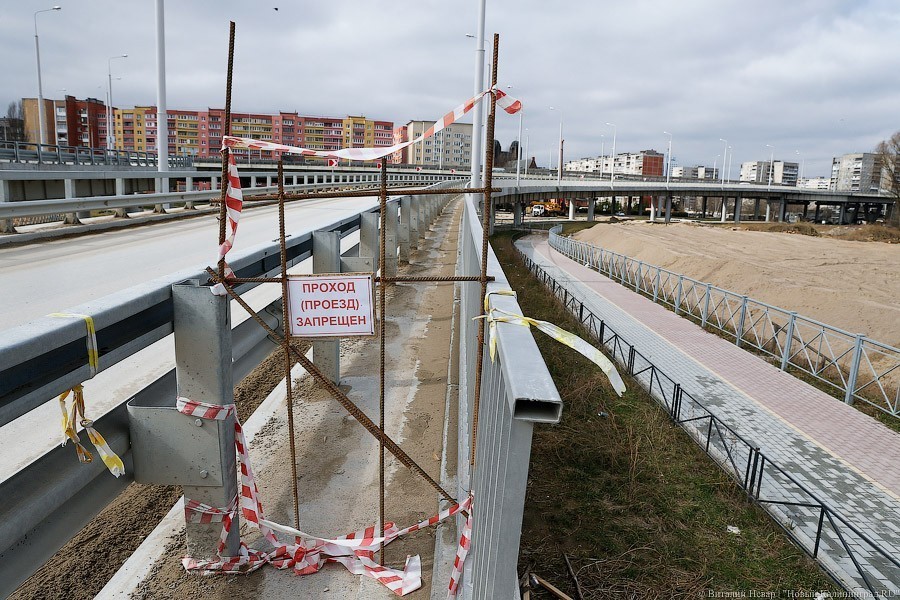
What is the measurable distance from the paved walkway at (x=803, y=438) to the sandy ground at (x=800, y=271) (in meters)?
4.03

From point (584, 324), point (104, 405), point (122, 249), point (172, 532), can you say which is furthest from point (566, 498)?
point (584, 324)

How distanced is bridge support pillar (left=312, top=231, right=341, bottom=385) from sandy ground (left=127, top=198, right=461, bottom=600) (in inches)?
9.4

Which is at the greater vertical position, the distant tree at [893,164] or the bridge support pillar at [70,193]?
the distant tree at [893,164]

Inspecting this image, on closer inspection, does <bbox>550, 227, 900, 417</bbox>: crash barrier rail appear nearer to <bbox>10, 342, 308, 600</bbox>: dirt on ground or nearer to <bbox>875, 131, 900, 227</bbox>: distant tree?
<bbox>10, 342, 308, 600</bbox>: dirt on ground

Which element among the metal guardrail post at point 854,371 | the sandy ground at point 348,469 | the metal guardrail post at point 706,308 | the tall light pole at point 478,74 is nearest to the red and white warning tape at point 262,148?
the sandy ground at point 348,469

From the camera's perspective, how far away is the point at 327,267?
246 inches

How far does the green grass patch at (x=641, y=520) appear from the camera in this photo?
203 inches

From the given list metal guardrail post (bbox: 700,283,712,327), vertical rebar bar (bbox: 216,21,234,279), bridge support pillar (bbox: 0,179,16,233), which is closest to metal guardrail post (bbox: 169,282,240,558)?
vertical rebar bar (bbox: 216,21,234,279)

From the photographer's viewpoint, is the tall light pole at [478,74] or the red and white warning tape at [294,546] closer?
the red and white warning tape at [294,546]

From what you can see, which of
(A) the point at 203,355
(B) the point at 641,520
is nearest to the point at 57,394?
(A) the point at 203,355

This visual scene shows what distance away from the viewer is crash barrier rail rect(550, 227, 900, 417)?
39.3 feet

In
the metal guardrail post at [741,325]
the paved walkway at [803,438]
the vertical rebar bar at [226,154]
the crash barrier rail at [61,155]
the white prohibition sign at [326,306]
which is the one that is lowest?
the paved walkway at [803,438]

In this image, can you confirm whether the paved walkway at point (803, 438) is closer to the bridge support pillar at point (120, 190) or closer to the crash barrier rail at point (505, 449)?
the crash barrier rail at point (505, 449)

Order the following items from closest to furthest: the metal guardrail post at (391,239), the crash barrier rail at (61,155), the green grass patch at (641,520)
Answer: the green grass patch at (641,520) → the metal guardrail post at (391,239) → the crash barrier rail at (61,155)
